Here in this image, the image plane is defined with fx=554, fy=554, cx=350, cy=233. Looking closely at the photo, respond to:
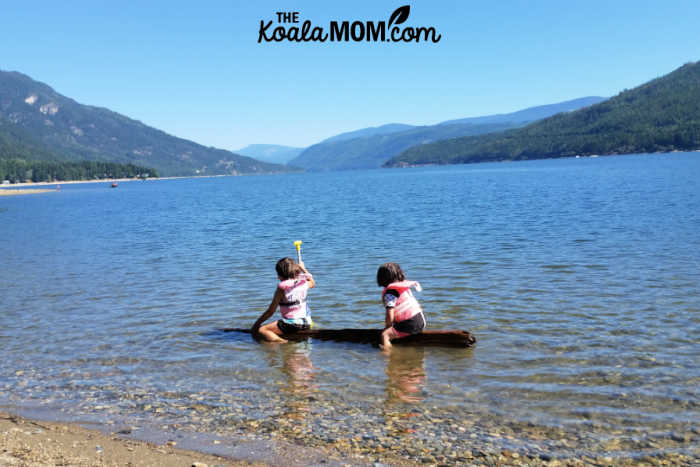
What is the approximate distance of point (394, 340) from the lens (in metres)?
11.1

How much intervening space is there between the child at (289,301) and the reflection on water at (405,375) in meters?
2.22

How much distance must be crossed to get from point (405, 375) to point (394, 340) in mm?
1592

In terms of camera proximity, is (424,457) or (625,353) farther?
(625,353)

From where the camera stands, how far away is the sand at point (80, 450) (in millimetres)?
6359

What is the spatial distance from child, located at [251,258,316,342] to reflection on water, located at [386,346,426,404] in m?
2.22

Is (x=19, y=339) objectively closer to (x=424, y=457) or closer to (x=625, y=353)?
(x=424, y=457)

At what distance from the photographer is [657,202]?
40.0 meters

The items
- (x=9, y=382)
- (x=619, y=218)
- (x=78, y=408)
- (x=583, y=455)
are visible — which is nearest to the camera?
(x=583, y=455)

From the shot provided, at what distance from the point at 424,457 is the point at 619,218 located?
2959 cm

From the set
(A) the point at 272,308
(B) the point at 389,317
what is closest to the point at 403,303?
(B) the point at 389,317

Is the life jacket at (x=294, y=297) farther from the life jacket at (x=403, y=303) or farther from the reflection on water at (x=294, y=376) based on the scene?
the life jacket at (x=403, y=303)

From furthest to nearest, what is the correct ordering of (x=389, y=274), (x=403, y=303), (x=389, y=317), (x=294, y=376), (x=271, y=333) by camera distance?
(x=271, y=333) < (x=389, y=317) < (x=403, y=303) < (x=389, y=274) < (x=294, y=376)

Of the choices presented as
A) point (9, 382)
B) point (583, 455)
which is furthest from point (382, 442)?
point (9, 382)

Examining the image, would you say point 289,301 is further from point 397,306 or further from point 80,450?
point 80,450
